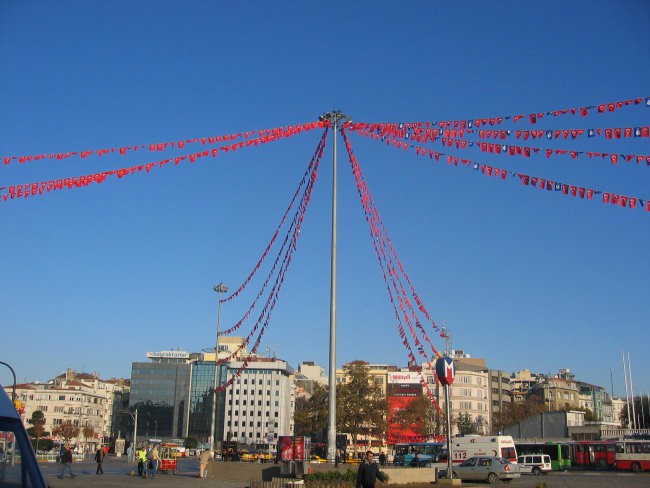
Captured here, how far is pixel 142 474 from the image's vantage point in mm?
35688

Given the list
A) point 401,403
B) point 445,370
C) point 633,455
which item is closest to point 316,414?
point 401,403

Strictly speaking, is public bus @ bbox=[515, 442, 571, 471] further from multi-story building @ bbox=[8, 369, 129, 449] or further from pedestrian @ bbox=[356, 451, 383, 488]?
multi-story building @ bbox=[8, 369, 129, 449]

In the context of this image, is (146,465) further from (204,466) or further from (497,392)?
(497,392)

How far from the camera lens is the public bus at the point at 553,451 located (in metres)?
59.6

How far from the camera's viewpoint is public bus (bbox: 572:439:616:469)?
57.8 metres

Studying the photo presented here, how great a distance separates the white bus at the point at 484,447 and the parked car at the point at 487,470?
34.6ft

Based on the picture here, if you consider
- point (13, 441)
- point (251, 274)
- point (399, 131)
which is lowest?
point (13, 441)

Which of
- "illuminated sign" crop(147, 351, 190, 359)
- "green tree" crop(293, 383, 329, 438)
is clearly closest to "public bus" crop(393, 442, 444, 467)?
"green tree" crop(293, 383, 329, 438)

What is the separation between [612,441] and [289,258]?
3918cm

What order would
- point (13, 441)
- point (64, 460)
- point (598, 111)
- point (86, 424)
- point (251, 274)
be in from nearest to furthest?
1. point (13, 441)
2. point (598, 111)
3. point (64, 460)
4. point (251, 274)
5. point (86, 424)

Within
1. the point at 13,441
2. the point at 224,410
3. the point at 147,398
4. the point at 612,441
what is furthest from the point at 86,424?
the point at 13,441

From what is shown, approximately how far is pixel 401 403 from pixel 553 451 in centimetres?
4064

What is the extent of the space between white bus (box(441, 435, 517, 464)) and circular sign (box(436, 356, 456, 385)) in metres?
24.1

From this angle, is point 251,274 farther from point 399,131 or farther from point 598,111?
point 598,111
